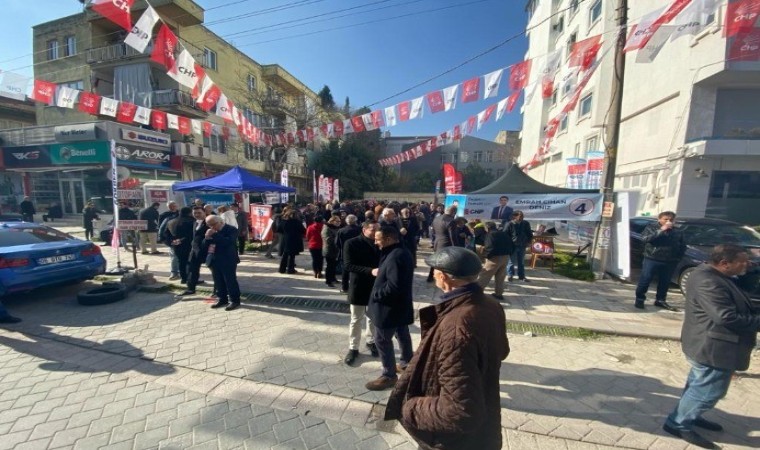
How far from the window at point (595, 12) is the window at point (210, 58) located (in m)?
24.0

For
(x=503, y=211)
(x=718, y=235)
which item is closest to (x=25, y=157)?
(x=503, y=211)

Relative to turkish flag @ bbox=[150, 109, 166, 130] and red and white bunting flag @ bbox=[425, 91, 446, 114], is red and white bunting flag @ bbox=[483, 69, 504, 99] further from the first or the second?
turkish flag @ bbox=[150, 109, 166, 130]

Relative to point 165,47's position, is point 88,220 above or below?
below

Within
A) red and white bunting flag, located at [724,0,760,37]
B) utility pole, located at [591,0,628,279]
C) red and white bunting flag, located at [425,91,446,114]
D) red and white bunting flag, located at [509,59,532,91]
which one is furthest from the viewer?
red and white bunting flag, located at [425,91,446,114]

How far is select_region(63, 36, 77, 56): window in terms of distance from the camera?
63.7 ft

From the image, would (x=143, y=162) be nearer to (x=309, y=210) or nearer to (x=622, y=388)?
(x=309, y=210)

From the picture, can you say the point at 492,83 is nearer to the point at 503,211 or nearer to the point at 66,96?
the point at 503,211

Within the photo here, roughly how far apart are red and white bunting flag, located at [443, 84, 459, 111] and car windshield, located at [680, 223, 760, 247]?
621cm

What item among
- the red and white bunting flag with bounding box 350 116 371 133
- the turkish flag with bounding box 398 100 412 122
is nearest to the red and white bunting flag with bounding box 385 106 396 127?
the turkish flag with bounding box 398 100 412 122

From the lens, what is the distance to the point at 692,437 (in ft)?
8.08

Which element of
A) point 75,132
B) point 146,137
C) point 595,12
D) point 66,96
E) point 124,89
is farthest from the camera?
point 124,89

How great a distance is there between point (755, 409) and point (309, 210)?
11384 millimetres

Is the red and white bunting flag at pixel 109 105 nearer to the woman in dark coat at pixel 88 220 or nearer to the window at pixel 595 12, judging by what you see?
the woman in dark coat at pixel 88 220

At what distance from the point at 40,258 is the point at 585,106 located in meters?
23.6
